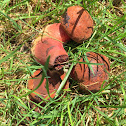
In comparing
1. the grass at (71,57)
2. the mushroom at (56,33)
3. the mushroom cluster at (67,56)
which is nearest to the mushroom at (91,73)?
the mushroom cluster at (67,56)

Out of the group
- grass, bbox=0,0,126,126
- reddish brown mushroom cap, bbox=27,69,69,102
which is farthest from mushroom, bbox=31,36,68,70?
grass, bbox=0,0,126,126

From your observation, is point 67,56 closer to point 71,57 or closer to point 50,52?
point 50,52

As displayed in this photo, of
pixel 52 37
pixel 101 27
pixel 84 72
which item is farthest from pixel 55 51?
pixel 101 27

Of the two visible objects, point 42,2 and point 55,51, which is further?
point 42,2

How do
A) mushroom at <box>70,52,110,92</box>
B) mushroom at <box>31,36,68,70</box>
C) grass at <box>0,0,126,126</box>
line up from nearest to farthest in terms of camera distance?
mushroom at <box>31,36,68,70</box>
mushroom at <box>70,52,110,92</box>
grass at <box>0,0,126,126</box>

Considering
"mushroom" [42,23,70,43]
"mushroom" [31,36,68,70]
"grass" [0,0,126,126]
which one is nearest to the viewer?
"mushroom" [31,36,68,70]

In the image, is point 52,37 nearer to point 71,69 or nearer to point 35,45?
point 35,45

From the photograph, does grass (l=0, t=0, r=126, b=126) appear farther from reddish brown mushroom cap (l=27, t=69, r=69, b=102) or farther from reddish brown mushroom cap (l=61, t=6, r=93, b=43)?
reddish brown mushroom cap (l=61, t=6, r=93, b=43)
